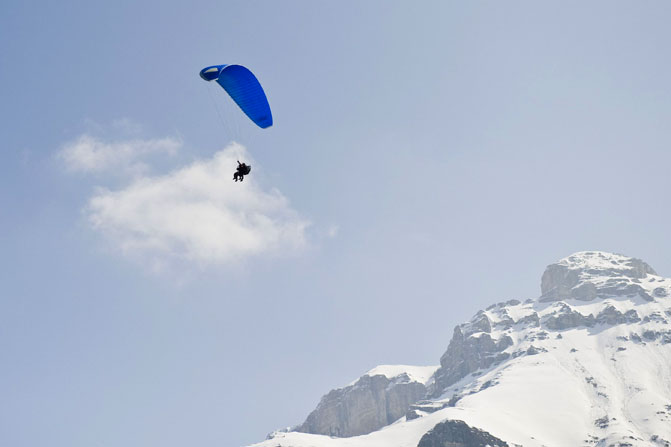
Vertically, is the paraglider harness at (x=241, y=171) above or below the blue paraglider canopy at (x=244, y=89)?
below

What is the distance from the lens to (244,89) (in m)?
59.5

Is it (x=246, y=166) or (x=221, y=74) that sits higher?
(x=221, y=74)

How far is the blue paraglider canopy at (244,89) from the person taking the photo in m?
58.7

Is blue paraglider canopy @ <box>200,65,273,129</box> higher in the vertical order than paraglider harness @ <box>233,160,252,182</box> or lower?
higher

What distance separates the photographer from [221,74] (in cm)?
5872

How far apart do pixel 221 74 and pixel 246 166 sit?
743 centimetres

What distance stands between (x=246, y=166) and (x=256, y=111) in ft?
15.5

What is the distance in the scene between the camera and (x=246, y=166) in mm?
59188

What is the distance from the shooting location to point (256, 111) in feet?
198

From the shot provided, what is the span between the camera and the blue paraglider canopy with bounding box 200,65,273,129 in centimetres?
5869
